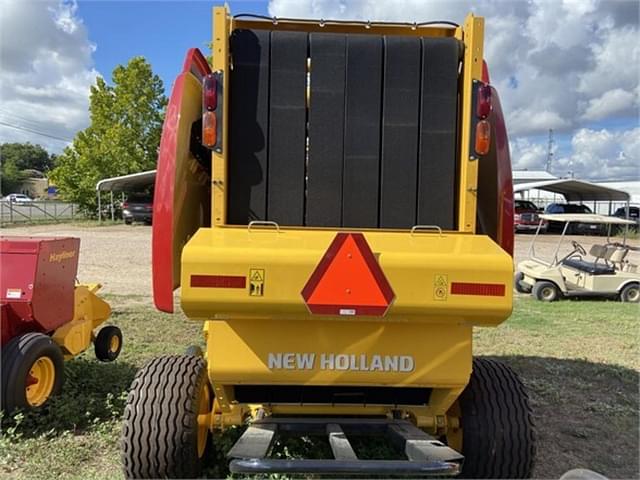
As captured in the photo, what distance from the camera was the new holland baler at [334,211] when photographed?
275 centimetres

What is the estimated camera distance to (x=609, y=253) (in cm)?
1245

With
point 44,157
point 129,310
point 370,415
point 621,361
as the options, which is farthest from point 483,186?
point 44,157

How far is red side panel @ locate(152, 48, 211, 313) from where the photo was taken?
2820mm

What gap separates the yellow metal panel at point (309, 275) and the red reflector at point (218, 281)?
1 cm

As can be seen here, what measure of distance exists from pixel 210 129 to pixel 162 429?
5.23 ft

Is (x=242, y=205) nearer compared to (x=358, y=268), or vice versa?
(x=358, y=268)

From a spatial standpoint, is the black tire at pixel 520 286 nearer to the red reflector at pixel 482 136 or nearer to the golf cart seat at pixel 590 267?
the golf cart seat at pixel 590 267

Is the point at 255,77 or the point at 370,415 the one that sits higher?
the point at 255,77

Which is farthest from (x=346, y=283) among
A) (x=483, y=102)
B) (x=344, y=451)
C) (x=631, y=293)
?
(x=631, y=293)

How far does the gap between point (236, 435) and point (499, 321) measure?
1.94m

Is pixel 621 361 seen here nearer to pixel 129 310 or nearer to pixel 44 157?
pixel 129 310

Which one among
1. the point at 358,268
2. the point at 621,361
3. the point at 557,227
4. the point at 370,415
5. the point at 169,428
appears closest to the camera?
the point at 358,268

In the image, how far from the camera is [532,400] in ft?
16.6

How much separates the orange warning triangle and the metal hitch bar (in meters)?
0.69
